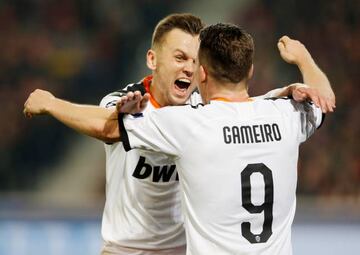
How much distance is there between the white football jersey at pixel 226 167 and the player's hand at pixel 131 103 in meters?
0.04

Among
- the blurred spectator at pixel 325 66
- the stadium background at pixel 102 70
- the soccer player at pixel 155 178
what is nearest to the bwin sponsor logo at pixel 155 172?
the soccer player at pixel 155 178

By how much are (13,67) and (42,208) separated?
2442 mm

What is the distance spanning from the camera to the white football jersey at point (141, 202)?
3.95 m

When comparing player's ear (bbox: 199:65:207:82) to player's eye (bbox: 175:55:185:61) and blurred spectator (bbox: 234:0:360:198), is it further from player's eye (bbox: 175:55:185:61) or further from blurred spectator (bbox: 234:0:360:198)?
blurred spectator (bbox: 234:0:360:198)

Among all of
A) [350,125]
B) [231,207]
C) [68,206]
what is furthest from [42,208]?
[231,207]

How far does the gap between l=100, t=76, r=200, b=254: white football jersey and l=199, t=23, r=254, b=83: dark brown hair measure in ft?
2.75

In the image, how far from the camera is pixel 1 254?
6242 millimetres

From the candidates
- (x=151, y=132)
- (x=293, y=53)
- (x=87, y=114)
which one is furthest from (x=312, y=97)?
(x=87, y=114)

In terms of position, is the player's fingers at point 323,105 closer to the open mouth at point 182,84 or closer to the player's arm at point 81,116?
the player's arm at point 81,116

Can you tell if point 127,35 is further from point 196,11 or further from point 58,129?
point 58,129

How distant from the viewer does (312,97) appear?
323 centimetres

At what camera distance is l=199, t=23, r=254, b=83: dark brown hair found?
3.15 meters

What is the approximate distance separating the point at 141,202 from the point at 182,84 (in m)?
0.70

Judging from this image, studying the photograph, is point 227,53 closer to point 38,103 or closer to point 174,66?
point 38,103
